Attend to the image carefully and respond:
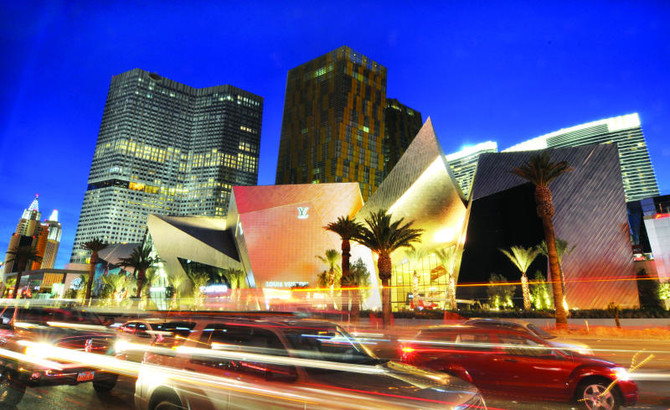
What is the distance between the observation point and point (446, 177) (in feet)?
157

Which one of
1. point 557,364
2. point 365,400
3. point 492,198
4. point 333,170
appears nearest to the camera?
point 365,400

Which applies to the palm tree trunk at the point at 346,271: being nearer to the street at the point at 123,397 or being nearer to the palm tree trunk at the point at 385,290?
the palm tree trunk at the point at 385,290

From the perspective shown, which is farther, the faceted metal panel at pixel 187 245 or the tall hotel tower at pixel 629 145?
the tall hotel tower at pixel 629 145

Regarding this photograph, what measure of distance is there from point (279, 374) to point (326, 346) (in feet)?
3.15

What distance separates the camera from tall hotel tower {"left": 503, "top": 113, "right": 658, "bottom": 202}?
174 meters

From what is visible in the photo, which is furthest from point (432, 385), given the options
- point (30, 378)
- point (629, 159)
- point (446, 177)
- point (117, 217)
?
point (629, 159)

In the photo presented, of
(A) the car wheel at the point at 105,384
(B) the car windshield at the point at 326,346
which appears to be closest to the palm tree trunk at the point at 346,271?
(A) the car wheel at the point at 105,384

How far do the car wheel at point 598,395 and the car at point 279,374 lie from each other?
13.3 feet

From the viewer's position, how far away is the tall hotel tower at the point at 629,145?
572 feet

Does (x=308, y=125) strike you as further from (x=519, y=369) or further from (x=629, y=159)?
(x=629, y=159)

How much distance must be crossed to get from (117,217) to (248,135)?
74.3m

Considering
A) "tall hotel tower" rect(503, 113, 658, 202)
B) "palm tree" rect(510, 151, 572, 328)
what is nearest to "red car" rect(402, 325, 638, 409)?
"palm tree" rect(510, 151, 572, 328)

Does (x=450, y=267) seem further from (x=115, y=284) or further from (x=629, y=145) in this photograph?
(x=629, y=145)

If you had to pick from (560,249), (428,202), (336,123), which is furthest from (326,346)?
(336,123)
